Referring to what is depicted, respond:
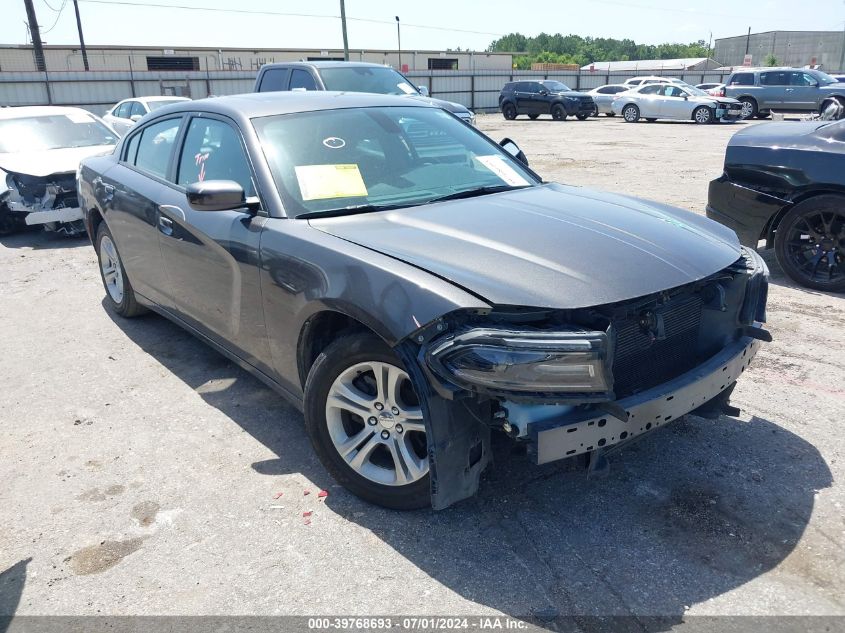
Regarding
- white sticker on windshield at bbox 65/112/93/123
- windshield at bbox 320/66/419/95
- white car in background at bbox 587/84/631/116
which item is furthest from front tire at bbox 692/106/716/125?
white sticker on windshield at bbox 65/112/93/123

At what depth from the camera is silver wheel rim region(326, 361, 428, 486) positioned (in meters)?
2.82

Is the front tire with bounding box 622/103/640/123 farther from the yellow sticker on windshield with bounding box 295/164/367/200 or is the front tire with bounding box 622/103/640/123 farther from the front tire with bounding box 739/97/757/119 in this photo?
the yellow sticker on windshield with bounding box 295/164/367/200

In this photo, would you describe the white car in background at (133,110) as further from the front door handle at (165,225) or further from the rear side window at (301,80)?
the front door handle at (165,225)

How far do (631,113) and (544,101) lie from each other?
11.6 ft

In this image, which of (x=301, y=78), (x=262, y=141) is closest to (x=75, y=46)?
(x=301, y=78)

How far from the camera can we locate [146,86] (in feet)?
90.6

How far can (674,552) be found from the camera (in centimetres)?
272

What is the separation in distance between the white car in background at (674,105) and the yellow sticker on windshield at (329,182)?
970 inches

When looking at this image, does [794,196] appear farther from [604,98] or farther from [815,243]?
[604,98]

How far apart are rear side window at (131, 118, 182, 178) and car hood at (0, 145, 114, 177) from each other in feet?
14.1

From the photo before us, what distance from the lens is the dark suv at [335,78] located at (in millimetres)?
11039

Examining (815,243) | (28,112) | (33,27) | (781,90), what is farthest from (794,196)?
(33,27)

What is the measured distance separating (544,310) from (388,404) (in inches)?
30.7

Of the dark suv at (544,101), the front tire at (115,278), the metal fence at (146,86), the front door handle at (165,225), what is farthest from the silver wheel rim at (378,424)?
the dark suv at (544,101)
